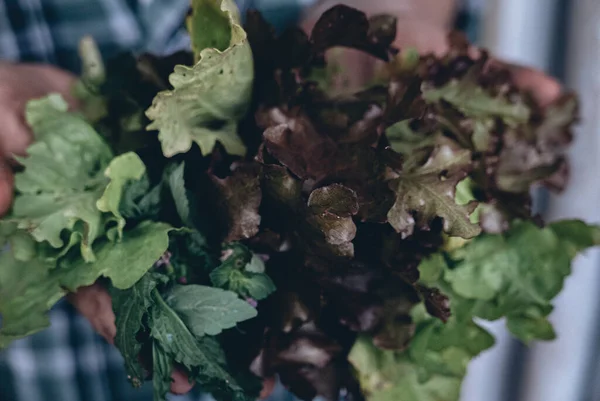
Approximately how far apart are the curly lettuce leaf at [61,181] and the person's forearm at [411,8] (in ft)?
0.97

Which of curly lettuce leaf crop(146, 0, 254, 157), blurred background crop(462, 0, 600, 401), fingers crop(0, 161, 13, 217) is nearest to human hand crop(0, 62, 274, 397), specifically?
fingers crop(0, 161, 13, 217)

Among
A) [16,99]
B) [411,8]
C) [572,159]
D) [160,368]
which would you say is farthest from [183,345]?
[572,159]

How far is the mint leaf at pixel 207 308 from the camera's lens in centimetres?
34

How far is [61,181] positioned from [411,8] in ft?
1.46

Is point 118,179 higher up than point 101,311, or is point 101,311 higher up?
point 118,179

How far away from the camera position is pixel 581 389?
0.87 meters

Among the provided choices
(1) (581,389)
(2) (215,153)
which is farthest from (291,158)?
(1) (581,389)

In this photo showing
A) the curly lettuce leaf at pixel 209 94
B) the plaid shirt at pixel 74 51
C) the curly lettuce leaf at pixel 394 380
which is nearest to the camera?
the curly lettuce leaf at pixel 209 94

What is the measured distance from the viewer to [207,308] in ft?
1.11

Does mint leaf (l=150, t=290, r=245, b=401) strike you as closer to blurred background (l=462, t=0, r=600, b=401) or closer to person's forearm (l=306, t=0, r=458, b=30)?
person's forearm (l=306, t=0, r=458, b=30)

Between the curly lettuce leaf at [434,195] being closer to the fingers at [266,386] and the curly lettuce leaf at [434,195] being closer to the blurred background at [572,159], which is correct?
the fingers at [266,386]

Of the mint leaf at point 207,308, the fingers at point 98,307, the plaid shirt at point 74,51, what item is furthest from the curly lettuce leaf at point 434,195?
the plaid shirt at point 74,51

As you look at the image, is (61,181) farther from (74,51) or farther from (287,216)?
(74,51)

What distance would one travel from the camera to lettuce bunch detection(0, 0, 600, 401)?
0.33 m
